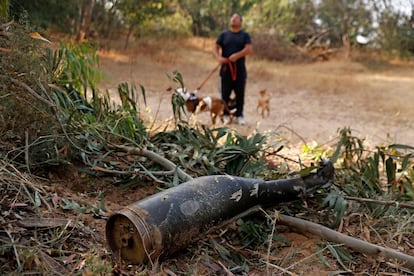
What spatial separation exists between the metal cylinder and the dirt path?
10.1 ft

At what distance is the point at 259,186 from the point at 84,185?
0.93 metres

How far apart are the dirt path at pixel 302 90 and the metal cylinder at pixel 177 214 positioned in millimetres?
3087

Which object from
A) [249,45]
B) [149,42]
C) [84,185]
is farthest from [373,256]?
[149,42]

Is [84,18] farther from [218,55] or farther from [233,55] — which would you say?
[233,55]

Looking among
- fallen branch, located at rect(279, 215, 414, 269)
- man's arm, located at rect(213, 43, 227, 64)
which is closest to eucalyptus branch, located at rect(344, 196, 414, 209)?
fallen branch, located at rect(279, 215, 414, 269)

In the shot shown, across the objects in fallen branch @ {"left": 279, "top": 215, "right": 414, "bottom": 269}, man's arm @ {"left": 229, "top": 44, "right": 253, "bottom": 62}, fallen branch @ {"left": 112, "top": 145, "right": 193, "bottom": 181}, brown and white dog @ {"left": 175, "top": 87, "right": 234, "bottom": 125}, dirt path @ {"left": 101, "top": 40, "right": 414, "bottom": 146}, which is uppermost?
man's arm @ {"left": 229, "top": 44, "right": 253, "bottom": 62}

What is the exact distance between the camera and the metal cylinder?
5.65 ft

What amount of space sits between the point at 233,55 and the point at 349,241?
4.66 m

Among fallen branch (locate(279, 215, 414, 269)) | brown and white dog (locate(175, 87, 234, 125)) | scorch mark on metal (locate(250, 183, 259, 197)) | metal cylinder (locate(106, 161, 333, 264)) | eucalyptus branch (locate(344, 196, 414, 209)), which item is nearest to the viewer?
metal cylinder (locate(106, 161, 333, 264))

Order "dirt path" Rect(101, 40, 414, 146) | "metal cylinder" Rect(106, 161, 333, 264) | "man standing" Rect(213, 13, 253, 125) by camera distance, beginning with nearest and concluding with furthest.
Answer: "metal cylinder" Rect(106, 161, 333, 264) < "man standing" Rect(213, 13, 253, 125) < "dirt path" Rect(101, 40, 414, 146)

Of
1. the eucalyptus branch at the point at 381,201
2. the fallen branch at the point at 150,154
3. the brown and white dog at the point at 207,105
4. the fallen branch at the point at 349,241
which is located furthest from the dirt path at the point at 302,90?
the fallen branch at the point at 349,241

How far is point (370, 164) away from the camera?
3031 mm

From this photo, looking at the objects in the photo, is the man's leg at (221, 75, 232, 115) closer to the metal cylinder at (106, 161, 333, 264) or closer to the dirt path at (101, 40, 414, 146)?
the dirt path at (101, 40, 414, 146)

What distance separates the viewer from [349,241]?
6.91ft
